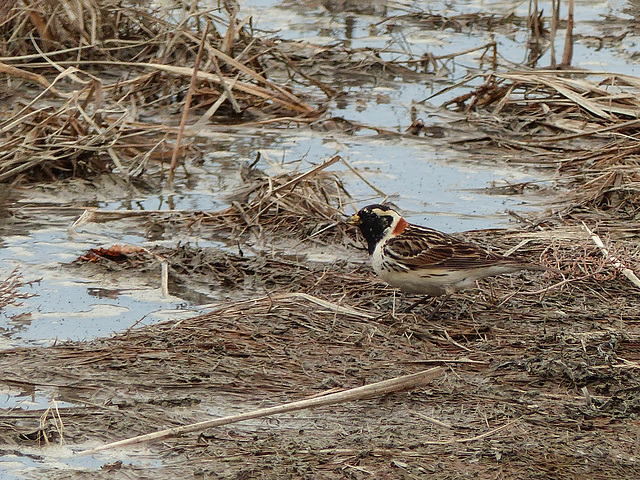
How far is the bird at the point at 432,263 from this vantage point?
6539mm

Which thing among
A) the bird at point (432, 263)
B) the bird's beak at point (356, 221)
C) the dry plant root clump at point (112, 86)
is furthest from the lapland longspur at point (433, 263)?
the dry plant root clump at point (112, 86)

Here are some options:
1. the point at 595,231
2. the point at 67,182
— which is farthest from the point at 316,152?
the point at 595,231

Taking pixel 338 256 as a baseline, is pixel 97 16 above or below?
above

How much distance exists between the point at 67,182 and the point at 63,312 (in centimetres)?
270

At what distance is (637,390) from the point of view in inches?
213

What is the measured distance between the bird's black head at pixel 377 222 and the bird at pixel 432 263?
0.05 meters

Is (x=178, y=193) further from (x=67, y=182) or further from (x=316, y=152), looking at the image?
(x=316, y=152)

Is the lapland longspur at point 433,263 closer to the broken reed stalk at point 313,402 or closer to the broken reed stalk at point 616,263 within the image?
the broken reed stalk at point 616,263

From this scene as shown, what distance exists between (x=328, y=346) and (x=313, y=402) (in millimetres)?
1103

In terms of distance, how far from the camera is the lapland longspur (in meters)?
6.54

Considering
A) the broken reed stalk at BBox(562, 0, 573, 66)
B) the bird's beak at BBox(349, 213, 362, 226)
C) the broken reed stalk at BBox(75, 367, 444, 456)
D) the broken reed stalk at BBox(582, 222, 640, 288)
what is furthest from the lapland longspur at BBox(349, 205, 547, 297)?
the broken reed stalk at BBox(562, 0, 573, 66)

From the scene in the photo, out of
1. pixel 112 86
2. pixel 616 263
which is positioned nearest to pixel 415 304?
pixel 616 263

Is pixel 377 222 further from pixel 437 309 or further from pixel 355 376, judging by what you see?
pixel 355 376

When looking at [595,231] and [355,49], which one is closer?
[595,231]
